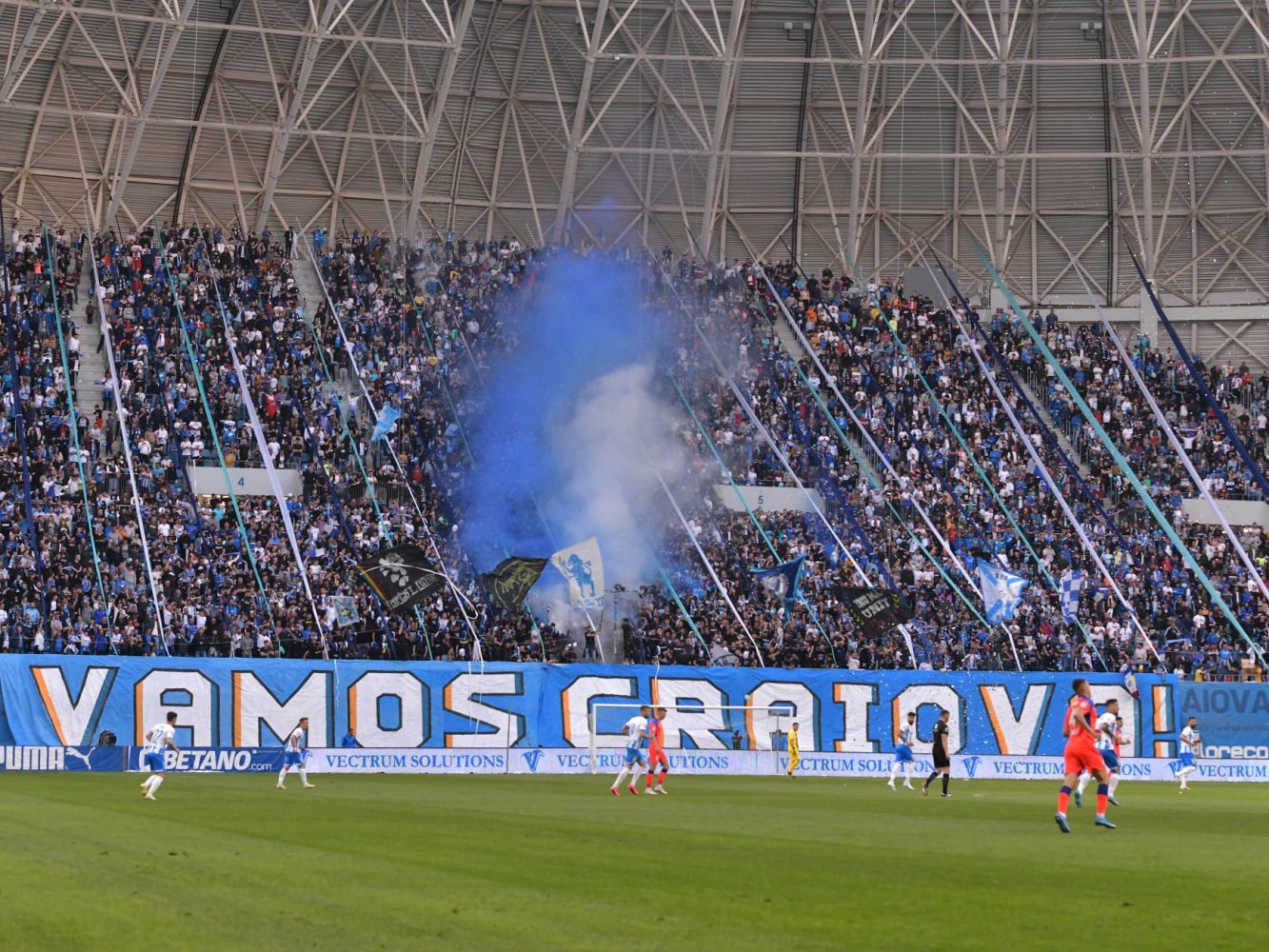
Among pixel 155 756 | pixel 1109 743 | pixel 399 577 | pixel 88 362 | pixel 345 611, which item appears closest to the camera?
pixel 1109 743

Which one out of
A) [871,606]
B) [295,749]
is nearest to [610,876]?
[295,749]

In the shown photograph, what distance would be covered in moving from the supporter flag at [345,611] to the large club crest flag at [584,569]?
533 centimetres

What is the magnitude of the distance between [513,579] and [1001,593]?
42.2ft

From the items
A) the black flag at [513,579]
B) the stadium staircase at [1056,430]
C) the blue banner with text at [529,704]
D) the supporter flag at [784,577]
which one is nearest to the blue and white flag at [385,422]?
the black flag at [513,579]

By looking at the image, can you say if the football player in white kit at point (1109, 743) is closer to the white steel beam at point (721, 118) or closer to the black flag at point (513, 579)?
the black flag at point (513, 579)

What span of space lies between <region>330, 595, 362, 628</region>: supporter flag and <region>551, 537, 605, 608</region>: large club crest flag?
533cm

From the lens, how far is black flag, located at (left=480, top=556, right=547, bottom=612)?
47031mm

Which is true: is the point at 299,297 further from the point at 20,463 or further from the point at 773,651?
the point at 773,651

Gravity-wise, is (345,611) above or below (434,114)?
below

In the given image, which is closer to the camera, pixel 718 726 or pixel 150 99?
pixel 718 726

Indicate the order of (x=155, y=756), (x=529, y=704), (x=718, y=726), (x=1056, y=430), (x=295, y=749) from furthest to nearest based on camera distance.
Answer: (x=1056, y=430) → (x=718, y=726) → (x=529, y=704) → (x=295, y=749) → (x=155, y=756)

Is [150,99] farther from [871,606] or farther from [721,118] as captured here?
[871,606]

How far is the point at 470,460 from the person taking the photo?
54719 mm

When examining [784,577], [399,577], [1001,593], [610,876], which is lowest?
[610,876]
